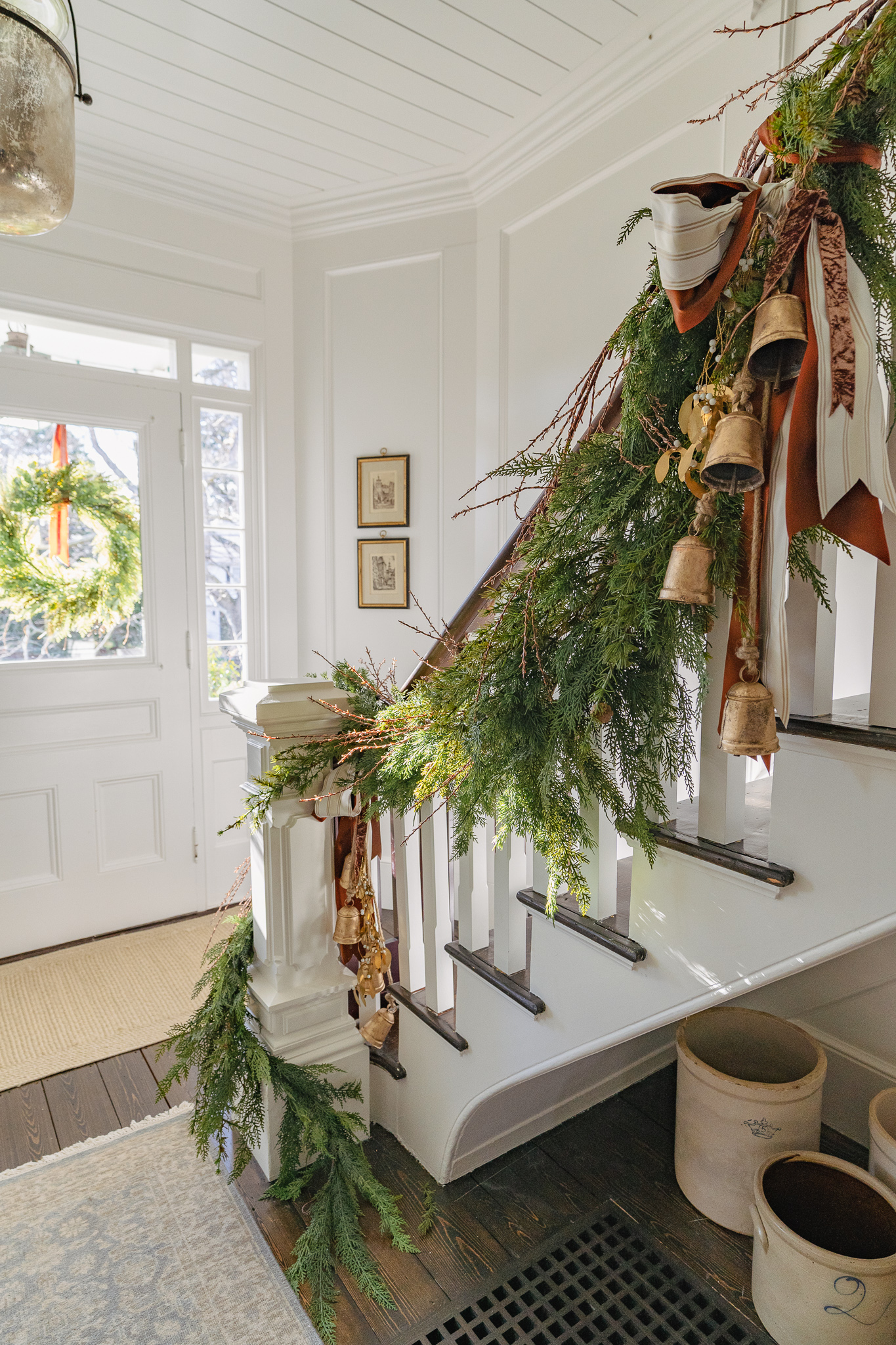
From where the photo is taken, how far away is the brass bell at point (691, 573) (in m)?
0.74

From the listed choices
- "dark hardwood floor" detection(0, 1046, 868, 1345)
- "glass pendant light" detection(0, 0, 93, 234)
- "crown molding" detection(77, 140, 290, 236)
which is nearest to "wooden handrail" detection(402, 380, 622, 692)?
"glass pendant light" detection(0, 0, 93, 234)

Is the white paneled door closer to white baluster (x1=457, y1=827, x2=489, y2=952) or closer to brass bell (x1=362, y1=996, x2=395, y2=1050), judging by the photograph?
brass bell (x1=362, y1=996, x2=395, y2=1050)

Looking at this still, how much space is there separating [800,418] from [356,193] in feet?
9.57

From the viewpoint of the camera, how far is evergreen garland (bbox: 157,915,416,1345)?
1.43m

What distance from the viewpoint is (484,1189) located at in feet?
5.29

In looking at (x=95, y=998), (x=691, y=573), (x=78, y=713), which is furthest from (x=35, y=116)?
(x=95, y=998)

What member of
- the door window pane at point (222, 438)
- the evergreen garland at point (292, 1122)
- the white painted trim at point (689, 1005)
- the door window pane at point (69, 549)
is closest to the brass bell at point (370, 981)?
the evergreen garland at point (292, 1122)

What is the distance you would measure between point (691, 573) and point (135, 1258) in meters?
1.63

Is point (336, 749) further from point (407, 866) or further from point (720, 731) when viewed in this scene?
point (720, 731)

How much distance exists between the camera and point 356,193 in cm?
297

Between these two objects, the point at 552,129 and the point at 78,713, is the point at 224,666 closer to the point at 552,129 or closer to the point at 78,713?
the point at 78,713

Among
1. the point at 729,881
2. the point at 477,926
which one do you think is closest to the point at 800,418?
the point at 729,881

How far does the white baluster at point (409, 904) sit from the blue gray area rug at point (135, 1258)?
1.86 ft

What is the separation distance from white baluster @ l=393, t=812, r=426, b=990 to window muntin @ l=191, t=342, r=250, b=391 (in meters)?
2.22
